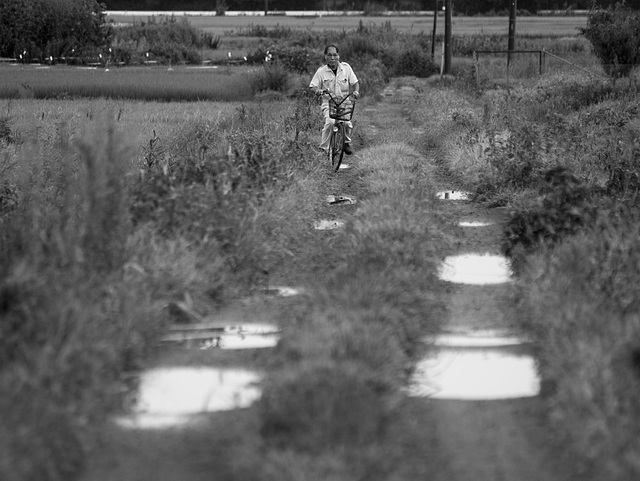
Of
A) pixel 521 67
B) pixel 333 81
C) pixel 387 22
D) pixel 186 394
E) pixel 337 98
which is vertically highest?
pixel 333 81

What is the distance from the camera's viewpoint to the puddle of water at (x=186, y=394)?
18.7ft

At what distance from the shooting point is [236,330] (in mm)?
7398

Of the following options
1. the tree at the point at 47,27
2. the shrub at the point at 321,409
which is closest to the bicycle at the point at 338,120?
the shrub at the point at 321,409

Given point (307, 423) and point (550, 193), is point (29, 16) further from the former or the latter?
point (307, 423)

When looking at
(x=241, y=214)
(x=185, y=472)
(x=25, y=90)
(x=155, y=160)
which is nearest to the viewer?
(x=185, y=472)

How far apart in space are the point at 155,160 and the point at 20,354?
21.7 ft

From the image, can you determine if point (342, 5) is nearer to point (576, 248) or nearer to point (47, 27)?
point (47, 27)

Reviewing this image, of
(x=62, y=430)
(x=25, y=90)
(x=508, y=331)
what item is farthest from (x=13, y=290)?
(x=25, y=90)

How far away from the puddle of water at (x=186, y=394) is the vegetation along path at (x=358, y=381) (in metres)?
0.02

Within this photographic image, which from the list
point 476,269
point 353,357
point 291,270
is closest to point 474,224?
point 476,269

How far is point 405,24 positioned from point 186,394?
3131 inches

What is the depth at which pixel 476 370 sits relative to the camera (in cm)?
662

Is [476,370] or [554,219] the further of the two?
[554,219]

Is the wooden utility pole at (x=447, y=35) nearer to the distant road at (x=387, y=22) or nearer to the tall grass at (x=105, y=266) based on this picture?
the tall grass at (x=105, y=266)
